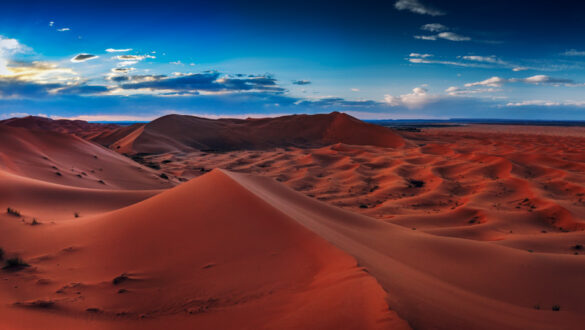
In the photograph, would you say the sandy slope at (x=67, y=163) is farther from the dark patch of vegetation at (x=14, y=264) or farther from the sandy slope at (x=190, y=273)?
the dark patch of vegetation at (x=14, y=264)

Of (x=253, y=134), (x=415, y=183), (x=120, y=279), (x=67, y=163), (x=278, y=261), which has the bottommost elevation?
(x=415, y=183)

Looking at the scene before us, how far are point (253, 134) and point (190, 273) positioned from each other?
28564 millimetres

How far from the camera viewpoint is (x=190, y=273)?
3758 mm

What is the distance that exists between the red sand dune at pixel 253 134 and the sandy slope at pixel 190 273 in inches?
889

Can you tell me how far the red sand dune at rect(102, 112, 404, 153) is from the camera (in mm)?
28312

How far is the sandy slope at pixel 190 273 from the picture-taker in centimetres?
283

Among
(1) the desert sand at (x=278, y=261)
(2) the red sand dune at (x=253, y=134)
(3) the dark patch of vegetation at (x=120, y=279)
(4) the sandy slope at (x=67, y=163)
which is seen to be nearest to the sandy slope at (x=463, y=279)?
(1) the desert sand at (x=278, y=261)

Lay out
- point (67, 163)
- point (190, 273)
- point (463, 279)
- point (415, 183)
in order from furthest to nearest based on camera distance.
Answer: point (67, 163), point (415, 183), point (463, 279), point (190, 273)

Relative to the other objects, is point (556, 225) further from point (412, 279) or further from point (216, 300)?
point (216, 300)

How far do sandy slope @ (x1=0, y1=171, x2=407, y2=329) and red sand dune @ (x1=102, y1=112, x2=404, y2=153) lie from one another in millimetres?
22571

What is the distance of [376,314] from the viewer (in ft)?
7.91

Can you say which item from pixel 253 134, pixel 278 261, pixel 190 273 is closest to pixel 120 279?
pixel 190 273

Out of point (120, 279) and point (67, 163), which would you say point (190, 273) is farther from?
point (67, 163)

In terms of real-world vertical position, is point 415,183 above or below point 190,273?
below
